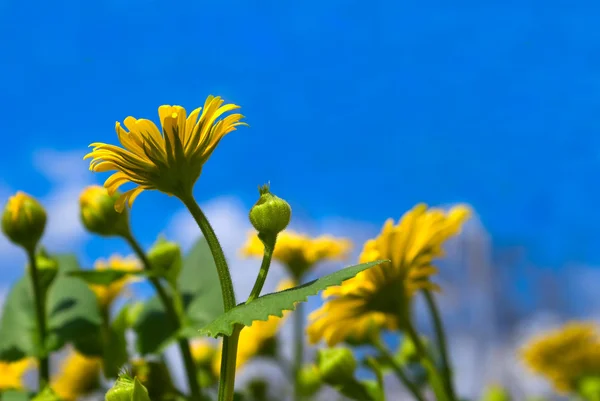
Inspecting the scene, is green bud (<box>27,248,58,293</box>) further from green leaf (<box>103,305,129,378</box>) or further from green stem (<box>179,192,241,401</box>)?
green stem (<box>179,192,241,401</box>)

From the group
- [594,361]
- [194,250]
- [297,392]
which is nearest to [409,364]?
[297,392]

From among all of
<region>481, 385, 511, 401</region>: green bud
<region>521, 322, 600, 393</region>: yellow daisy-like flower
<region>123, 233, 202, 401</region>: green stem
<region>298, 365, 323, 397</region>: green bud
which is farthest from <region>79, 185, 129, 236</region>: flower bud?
<region>521, 322, 600, 393</region>: yellow daisy-like flower

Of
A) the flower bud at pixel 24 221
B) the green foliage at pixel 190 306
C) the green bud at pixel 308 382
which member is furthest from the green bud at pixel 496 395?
the flower bud at pixel 24 221

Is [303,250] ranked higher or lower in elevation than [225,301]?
higher

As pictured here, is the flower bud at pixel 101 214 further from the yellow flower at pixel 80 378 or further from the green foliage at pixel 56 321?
the yellow flower at pixel 80 378

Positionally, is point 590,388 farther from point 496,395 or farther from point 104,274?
point 104,274

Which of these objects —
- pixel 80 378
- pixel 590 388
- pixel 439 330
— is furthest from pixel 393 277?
pixel 590 388

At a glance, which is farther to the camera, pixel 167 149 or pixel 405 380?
pixel 405 380
